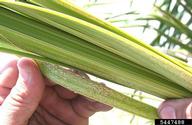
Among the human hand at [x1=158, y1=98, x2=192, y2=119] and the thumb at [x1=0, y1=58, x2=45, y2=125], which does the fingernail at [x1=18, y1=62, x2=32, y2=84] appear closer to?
the thumb at [x1=0, y1=58, x2=45, y2=125]

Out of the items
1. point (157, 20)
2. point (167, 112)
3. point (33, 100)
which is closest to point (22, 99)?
point (33, 100)

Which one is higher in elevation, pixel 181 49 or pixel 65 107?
pixel 181 49

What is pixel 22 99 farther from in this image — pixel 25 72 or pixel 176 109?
pixel 176 109

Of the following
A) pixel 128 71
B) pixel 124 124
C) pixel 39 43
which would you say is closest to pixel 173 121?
pixel 128 71

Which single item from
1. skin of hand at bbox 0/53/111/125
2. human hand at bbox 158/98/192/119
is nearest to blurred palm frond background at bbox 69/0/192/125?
skin of hand at bbox 0/53/111/125

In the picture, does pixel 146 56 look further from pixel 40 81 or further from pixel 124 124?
pixel 124 124

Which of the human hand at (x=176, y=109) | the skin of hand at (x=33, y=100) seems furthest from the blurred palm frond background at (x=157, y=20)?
the human hand at (x=176, y=109)

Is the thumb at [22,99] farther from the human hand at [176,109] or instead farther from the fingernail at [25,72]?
the human hand at [176,109]

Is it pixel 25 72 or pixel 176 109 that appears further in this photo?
pixel 25 72
